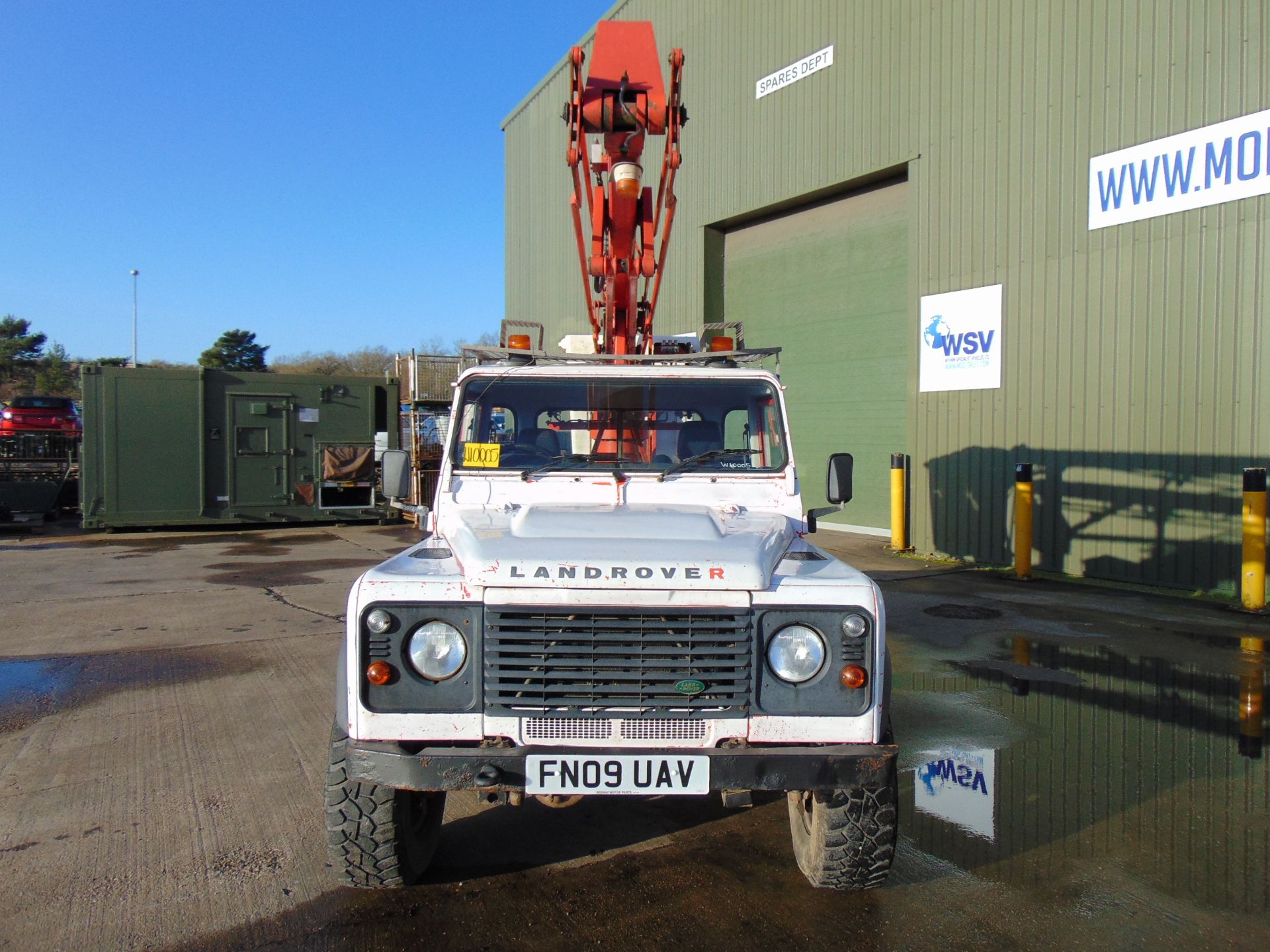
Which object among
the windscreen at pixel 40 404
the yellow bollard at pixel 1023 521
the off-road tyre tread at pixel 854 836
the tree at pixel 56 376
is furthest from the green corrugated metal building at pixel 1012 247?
the tree at pixel 56 376

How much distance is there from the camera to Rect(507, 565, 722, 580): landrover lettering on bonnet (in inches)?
111

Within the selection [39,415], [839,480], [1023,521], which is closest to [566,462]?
[839,480]

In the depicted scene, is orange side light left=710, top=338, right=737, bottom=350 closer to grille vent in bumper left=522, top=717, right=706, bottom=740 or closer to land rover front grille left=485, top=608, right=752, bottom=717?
land rover front grille left=485, top=608, right=752, bottom=717

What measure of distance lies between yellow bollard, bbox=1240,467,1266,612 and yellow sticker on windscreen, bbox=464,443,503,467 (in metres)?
6.90

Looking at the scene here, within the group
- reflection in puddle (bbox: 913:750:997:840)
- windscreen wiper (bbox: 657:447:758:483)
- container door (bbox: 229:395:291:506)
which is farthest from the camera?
container door (bbox: 229:395:291:506)

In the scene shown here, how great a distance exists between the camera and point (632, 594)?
2.81 meters

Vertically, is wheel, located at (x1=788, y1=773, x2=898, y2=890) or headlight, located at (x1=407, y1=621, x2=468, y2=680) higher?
headlight, located at (x1=407, y1=621, x2=468, y2=680)

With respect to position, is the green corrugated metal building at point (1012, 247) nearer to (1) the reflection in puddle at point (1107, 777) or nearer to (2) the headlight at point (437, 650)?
(1) the reflection in puddle at point (1107, 777)

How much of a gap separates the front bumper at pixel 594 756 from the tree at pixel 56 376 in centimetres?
4593

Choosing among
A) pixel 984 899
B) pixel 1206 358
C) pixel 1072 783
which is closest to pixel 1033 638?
pixel 1072 783

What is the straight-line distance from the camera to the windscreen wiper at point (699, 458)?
161 inches

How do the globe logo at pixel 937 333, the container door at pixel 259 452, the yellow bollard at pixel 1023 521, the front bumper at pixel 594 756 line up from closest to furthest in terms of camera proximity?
the front bumper at pixel 594 756
the yellow bollard at pixel 1023 521
the globe logo at pixel 937 333
the container door at pixel 259 452

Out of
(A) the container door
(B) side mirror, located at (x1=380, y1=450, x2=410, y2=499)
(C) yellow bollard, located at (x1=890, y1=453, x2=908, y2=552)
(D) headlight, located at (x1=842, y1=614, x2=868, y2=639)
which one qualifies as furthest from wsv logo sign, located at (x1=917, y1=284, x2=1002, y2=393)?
(A) the container door

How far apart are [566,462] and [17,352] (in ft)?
186
